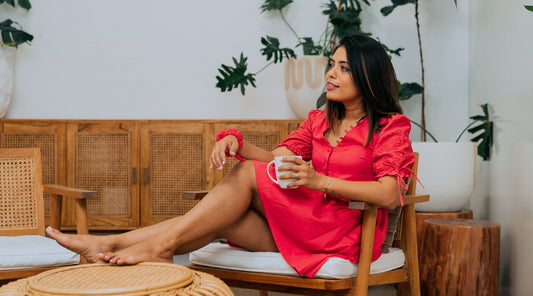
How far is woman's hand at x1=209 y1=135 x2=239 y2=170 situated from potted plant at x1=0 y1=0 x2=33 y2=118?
243 centimetres

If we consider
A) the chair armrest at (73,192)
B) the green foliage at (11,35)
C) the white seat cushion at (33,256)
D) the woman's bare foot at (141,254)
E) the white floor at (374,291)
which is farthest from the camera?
the green foliage at (11,35)

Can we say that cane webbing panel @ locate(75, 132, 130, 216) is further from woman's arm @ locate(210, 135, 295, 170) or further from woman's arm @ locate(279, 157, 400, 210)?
woman's arm @ locate(279, 157, 400, 210)

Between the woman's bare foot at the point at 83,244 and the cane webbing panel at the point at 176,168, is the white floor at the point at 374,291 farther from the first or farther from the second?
the woman's bare foot at the point at 83,244

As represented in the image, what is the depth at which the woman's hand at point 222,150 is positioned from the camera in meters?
2.03

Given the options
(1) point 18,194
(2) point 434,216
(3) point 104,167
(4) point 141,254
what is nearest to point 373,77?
(4) point 141,254

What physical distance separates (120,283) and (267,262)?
700 mm

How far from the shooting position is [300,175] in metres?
1.88

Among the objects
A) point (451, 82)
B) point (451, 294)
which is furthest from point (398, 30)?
point (451, 294)

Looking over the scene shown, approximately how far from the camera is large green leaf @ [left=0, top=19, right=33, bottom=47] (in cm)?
395

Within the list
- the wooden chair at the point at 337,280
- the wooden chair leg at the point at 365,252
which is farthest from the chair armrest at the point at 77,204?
the wooden chair leg at the point at 365,252

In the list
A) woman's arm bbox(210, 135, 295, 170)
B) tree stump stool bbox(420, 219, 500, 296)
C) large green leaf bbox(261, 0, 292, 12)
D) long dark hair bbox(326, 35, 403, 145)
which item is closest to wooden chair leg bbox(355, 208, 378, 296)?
long dark hair bbox(326, 35, 403, 145)

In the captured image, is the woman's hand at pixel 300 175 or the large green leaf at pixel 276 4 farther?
the large green leaf at pixel 276 4

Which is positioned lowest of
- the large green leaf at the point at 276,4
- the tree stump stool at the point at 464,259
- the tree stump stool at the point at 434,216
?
the tree stump stool at the point at 464,259

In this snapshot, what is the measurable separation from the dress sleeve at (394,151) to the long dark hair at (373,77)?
59 mm
